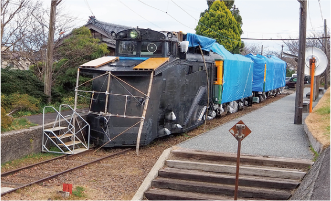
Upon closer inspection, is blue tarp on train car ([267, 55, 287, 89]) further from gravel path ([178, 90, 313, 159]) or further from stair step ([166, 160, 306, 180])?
stair step ([166, 160, 306, 180])

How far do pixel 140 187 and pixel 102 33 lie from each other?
59.9ft

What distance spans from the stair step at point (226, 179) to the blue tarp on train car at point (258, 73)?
59.1ft

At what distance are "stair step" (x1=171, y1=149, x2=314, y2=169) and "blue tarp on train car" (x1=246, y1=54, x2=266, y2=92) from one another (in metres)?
17.1

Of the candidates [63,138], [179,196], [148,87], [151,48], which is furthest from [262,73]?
[179,196]

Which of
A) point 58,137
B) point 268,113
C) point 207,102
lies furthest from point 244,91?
point 58,137

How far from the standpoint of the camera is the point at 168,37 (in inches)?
499

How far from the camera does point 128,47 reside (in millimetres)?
13031

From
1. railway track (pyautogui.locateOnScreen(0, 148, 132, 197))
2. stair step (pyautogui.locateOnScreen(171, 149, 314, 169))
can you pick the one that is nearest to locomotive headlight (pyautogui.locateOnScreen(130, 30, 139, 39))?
railway track (pyautogui.locateOnScreen(0, 148, 132, 197))

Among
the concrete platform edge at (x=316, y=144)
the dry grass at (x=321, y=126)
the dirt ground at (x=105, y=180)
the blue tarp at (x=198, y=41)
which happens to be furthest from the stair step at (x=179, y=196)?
the blue tarp at (x=198, y=41)

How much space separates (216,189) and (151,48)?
6.06m

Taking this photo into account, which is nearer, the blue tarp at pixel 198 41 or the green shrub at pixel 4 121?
the green shrub at pixel 4 121

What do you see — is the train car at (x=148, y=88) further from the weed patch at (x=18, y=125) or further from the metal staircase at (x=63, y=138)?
the weed patch at (x=18, y=125)

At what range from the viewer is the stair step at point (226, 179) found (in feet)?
25.7

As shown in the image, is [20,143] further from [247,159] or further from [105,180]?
[247,159]
